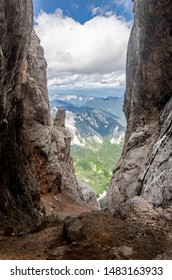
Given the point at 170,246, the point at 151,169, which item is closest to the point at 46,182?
the point at 151,169

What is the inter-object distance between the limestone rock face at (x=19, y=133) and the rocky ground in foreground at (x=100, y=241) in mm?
8446

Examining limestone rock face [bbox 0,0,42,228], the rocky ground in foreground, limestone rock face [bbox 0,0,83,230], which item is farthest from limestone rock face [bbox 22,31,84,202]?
the rocky ground in foreground

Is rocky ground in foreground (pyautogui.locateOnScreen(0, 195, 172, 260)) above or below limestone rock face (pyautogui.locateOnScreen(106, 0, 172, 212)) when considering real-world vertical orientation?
below

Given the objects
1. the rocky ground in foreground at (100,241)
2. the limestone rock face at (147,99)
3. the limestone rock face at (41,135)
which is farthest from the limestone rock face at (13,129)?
the limestone rock face at (41,135)

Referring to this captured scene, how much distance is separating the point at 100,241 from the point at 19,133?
814 inches

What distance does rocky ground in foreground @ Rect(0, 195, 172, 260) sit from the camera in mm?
14552

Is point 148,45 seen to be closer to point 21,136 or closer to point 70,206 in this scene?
point 21,136

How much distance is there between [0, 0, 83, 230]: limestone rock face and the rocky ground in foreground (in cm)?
845

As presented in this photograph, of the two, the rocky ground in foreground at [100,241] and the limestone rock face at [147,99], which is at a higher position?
the limestone rock face at [147,99]

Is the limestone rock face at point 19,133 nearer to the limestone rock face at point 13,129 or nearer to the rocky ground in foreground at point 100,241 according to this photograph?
the limestone rock face at point 13,129

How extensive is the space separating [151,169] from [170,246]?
559 inches

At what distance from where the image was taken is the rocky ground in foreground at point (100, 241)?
14.6 metres

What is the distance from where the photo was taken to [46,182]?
5341 cm

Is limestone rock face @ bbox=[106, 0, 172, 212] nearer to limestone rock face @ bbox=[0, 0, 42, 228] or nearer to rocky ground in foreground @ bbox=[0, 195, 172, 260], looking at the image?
limestone rock face @ bbox=[0, 0, 42, 228]
